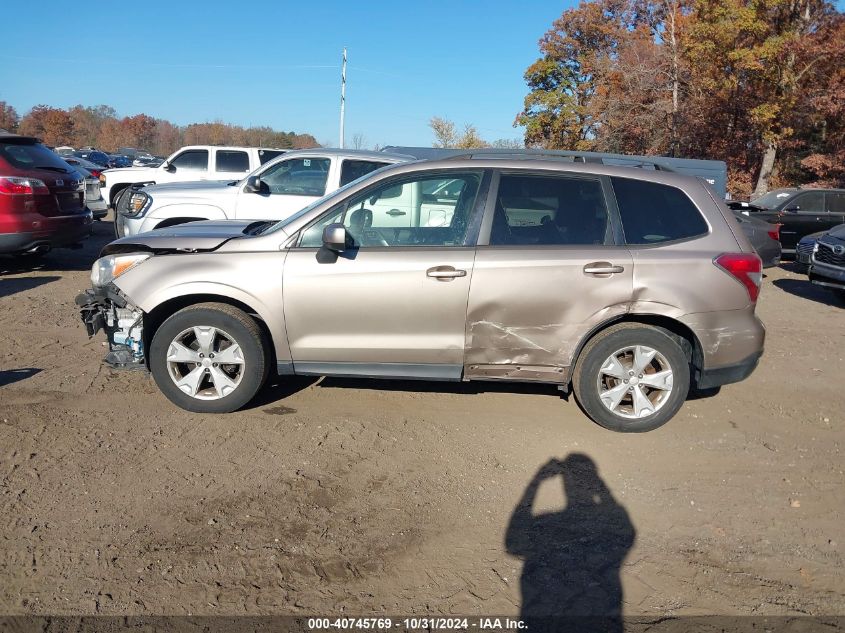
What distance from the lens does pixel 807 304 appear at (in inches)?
406

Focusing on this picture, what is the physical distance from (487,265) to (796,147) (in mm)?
26552

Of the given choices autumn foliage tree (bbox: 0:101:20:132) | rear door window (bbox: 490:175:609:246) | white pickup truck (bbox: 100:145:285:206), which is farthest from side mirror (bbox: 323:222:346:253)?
autumn foliage tree (bbox: 0:101:20:132)

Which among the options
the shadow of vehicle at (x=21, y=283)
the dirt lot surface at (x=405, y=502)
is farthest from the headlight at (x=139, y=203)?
the dirt lot surface at (x=405, y=502)

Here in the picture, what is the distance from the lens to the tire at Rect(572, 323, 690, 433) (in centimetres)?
476

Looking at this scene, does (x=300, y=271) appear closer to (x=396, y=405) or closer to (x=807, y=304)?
(x=396, y=405)

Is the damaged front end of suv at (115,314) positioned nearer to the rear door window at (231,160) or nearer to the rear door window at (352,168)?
the rear door window at (352,168)

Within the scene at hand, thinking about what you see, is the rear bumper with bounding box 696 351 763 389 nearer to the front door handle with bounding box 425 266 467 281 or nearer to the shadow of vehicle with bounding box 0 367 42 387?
the front door handle with bounding box 425 266 467 281

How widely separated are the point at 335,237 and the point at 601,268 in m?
1.81

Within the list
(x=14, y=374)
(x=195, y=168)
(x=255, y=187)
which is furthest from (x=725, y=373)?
(x=195, y=168)

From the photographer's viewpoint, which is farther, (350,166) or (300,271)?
(350,166)

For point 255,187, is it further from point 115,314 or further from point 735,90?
point 735,90

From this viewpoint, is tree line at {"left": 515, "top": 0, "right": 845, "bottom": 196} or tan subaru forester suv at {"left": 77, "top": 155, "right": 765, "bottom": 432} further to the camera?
tree line at {"left": 515, "top": 0, "right": 845, "bottom": 196}

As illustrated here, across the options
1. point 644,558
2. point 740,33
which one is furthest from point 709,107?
point 644,558

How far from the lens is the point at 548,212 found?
4906mm
